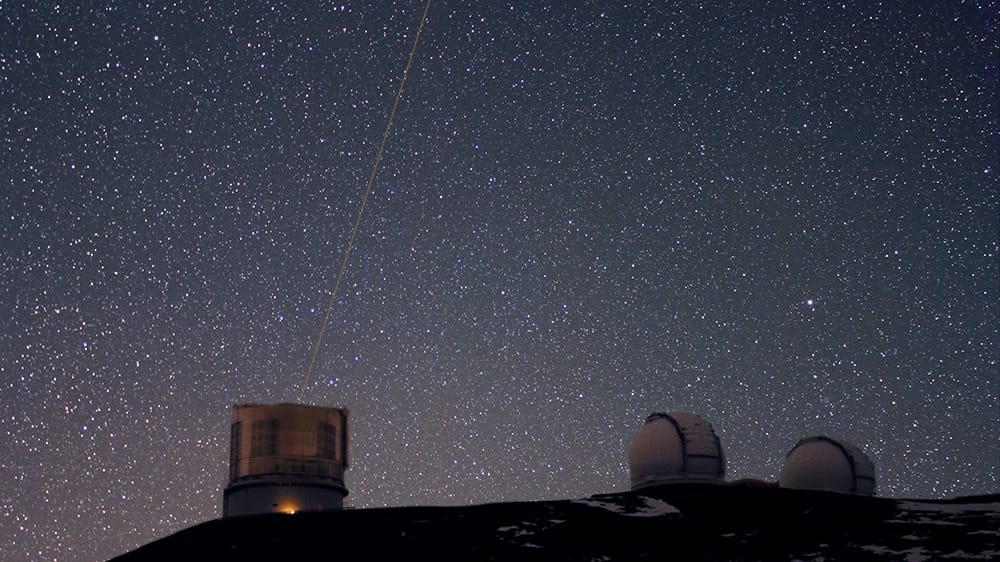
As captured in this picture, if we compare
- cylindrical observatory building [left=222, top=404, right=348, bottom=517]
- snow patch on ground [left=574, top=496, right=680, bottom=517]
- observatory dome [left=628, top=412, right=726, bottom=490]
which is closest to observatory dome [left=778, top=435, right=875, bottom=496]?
observatory dome [left=628, top=412, right=726, bottom=490]

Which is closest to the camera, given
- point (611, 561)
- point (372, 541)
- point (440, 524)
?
point (611, 561)

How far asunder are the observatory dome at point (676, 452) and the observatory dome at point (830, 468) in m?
2.33

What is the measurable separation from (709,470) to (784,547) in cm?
1426

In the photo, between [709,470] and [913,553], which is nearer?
[913,553]

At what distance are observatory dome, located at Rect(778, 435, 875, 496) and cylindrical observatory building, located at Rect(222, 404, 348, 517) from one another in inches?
618

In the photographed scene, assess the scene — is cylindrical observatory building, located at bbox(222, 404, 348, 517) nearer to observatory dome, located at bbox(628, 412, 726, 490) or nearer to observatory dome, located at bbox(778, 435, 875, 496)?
observatory dome, located at bbox(628, 412, 726, 490)

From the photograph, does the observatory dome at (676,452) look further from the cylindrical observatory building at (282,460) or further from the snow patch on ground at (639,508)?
the cylindrical observatory building at (282,460)

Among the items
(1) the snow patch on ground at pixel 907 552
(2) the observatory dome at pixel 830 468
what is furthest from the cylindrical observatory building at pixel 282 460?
(1) the snow patch on ground at pixel 907 552

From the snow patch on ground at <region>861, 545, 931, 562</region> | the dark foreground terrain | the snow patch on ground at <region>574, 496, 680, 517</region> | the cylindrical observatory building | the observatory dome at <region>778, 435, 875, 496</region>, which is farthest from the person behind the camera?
the cylindrical observatory building

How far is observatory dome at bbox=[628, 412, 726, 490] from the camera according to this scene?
1288 inches

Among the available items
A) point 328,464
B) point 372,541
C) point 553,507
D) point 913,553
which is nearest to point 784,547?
point 913,553

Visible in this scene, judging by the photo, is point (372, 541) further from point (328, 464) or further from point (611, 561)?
point (328, 464)

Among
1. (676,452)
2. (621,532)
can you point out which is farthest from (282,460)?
(621,532)

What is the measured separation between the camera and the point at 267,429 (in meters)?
38.7
